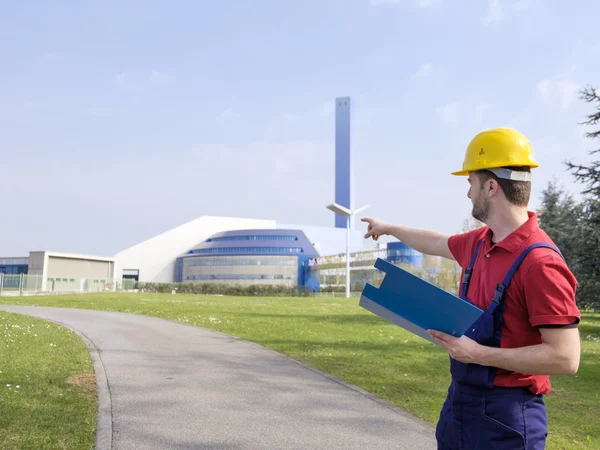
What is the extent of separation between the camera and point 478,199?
255cm

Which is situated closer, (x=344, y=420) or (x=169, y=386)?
(x=344, y=420)

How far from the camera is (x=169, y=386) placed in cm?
827

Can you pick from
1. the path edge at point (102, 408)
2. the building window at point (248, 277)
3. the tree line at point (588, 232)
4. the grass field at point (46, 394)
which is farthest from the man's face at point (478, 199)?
the building window at point (248, 277)

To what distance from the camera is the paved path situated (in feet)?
19.1

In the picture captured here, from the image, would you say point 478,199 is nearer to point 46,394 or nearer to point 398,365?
point 46,394

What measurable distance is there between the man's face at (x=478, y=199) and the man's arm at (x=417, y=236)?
55cm

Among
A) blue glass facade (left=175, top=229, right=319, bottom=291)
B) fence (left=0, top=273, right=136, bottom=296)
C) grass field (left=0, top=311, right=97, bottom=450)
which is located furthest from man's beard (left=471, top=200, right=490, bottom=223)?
blue glass facade (left=175, top=229, right=319, bottom=291)

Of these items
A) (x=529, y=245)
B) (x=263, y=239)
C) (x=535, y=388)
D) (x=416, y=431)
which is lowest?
(x=416, y=431)

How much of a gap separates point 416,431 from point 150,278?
96970 mm

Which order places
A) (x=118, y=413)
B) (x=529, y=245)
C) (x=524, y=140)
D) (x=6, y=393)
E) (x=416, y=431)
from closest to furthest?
1. (x=529, y=245)
2. (x=524, y=140)
3. (x=416, y=431)
4. (x=118, y=413)
5. (x=6, y=393)

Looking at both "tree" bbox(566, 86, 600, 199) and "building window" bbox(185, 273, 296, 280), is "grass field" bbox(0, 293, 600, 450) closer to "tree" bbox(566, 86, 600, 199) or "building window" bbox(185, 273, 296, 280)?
"tree" bbox(566, 86, 600, 199)

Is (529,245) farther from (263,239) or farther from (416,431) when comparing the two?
(263,239)

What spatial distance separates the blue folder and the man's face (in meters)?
0.49

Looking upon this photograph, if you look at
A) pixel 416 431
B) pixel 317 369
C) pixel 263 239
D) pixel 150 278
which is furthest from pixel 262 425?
pixel 150 278
